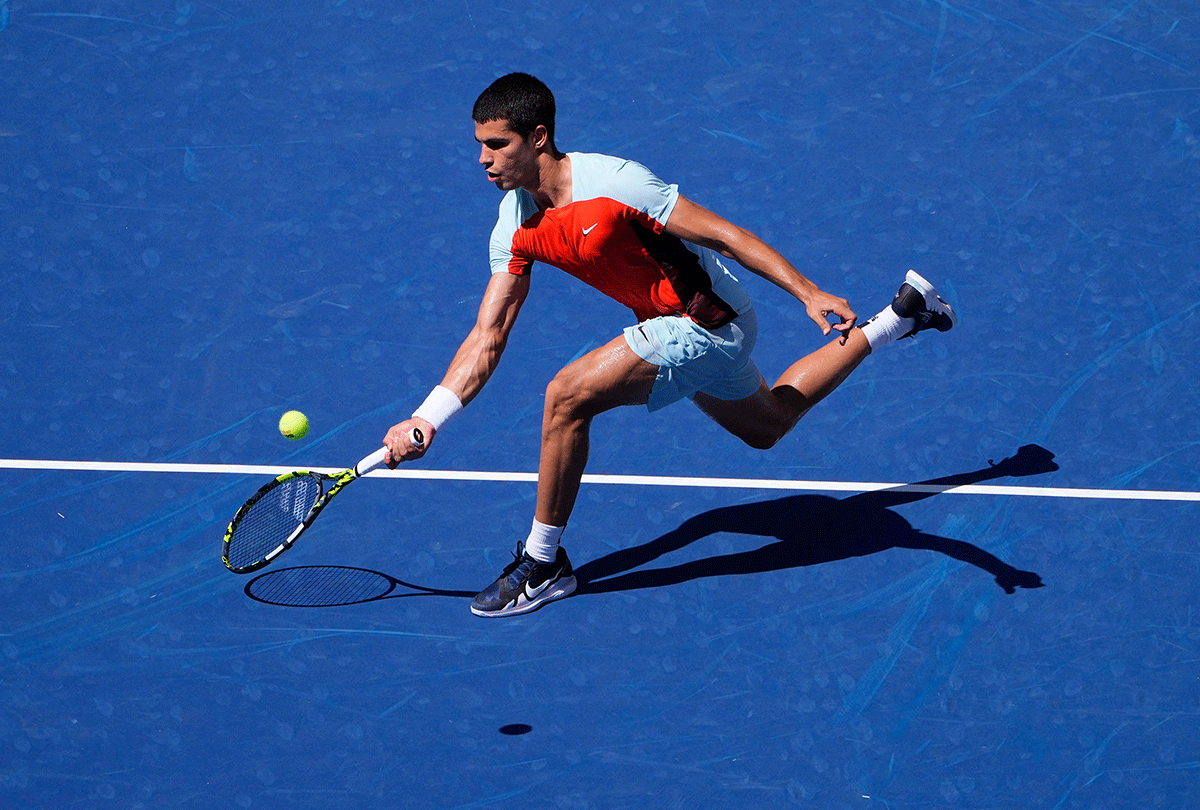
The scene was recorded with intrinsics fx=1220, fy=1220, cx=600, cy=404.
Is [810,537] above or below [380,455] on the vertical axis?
below

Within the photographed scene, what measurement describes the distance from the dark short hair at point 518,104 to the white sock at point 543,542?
4.93ft

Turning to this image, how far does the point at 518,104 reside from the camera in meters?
4.17

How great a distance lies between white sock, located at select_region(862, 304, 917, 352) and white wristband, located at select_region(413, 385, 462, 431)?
1.77 m

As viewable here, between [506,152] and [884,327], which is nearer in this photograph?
[506,152]

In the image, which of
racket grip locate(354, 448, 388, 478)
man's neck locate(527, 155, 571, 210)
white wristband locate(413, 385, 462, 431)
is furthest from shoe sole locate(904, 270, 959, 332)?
racket grip locate(354, 448, 388, 478)

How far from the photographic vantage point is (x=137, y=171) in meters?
6.60

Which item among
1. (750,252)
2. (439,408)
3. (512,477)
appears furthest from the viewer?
(512,477)

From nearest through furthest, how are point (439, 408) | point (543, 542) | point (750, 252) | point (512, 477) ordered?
1. point (750, 252)
2. point (439, 408)
3. point (543, 542)
4. point (512, 477)

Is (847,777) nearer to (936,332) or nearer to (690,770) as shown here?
(690,770)

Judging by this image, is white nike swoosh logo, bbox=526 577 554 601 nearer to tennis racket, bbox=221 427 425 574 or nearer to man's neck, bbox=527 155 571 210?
tennis racket, bbox=221 427 425 574

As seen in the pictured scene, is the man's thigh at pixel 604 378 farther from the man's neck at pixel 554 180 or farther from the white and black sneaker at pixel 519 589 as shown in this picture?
the white and black sneaker at pixel 519 589

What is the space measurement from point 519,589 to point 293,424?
47.7 inches

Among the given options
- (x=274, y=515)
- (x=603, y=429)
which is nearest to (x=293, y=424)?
(x=274, y=515)

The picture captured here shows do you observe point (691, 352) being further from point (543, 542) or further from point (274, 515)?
point (274, 515)
